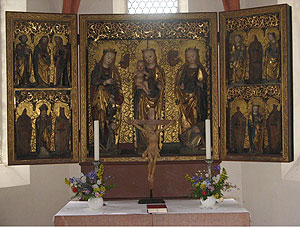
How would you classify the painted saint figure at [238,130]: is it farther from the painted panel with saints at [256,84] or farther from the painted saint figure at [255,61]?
the painted saint figure at [255,61]

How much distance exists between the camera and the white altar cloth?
556cm

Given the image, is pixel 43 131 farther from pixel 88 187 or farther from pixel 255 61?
pixel 255 61

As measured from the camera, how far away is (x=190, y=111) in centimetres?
682

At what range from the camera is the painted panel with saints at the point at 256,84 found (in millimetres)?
6371

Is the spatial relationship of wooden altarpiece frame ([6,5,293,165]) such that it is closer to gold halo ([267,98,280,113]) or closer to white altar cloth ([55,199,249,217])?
gold halo ([267,98,280,113])

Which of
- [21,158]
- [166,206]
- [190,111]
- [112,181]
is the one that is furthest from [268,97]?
[21,158]

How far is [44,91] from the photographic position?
6.64m

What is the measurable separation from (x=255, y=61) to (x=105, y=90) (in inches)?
80.7

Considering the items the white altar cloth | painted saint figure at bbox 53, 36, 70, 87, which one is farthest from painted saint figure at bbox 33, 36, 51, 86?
the white altar cloth

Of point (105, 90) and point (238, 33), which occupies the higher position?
point (238, 33)

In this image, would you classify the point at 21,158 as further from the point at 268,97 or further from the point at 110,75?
the point at 268,97

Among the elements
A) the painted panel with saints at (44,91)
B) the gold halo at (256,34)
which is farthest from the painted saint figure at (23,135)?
the gold halo at (256,34)

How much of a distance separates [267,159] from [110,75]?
2.38m

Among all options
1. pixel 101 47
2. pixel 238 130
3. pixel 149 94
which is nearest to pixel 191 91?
pixel 149 94
